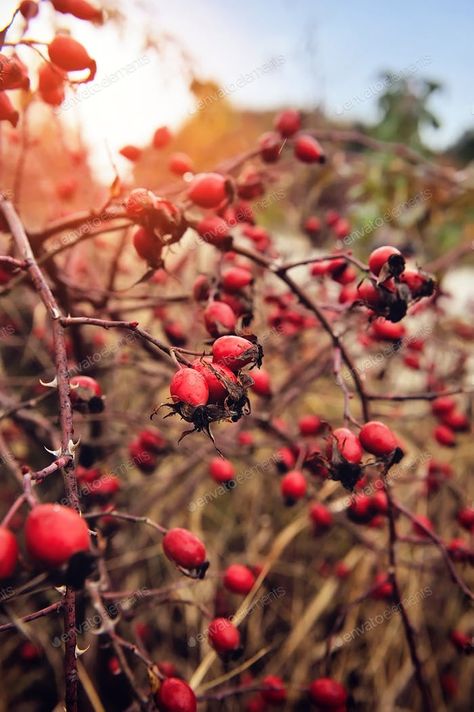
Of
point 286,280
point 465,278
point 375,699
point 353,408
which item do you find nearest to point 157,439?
point 286,280

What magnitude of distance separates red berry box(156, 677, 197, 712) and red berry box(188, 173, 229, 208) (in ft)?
3.06

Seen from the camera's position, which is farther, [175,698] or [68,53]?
[68,53]

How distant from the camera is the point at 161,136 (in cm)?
202

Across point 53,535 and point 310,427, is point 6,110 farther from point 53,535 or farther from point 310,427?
point 310,427

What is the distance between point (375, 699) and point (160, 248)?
7.51 ft

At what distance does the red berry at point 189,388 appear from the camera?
2.33 feet

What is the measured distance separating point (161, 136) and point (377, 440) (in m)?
1.64

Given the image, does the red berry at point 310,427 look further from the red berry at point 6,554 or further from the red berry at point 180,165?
the red berry at point 6,554

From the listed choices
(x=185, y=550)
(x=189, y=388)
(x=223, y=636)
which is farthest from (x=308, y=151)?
(x=223, y=636)

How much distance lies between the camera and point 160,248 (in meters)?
0.95

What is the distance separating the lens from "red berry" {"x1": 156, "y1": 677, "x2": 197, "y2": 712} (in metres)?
0.84

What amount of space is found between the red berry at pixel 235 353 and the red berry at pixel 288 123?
1150 millimetres

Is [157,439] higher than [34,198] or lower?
lower

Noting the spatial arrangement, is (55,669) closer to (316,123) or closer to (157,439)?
(157,439)
